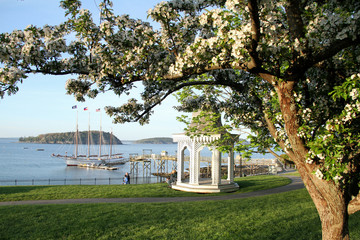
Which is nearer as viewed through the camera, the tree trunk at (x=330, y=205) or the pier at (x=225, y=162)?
the tree trunk at (x=330, y=205)

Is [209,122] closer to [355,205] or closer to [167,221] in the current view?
[167,221]

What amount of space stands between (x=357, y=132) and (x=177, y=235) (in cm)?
601

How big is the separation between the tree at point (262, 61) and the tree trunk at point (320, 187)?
2 cm

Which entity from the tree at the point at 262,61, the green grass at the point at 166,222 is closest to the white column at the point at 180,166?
the green grass at the point at 166,222

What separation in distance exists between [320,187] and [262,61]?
2.78 meters

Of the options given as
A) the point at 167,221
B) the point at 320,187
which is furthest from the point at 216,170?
the point at 320,187

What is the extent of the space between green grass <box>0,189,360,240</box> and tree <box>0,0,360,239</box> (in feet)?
9.82

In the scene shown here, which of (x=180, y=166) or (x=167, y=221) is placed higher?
(x=180, y=166)

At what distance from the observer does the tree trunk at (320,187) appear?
17.6 ft

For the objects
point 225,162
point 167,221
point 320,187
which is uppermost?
point 320,187

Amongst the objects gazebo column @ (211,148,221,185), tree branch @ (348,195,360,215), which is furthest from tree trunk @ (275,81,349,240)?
gazebo column @ (211,148,221,185)

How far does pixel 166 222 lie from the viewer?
10.2 metres

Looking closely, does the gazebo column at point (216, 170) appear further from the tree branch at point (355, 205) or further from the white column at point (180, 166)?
the tree branch at point (355, 205)

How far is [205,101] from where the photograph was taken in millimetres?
8680
